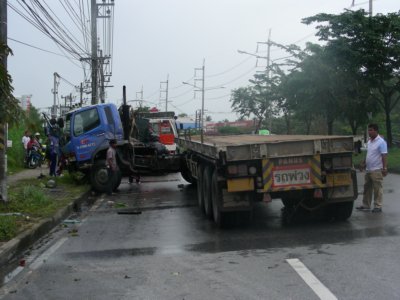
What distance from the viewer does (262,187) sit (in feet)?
27.7

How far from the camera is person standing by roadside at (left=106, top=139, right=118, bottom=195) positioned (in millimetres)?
14844

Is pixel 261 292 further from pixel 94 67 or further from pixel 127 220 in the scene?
pixel 94 67

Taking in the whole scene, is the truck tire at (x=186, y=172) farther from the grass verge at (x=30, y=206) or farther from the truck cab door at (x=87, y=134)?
the grass verge at (x=30, y=206)

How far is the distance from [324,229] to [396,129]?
162 ft

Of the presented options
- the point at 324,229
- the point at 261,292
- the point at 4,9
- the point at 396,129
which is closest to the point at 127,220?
the point at 324,229

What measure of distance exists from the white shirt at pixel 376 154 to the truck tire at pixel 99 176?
8021 millimetres

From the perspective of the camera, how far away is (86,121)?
15773 millimetres

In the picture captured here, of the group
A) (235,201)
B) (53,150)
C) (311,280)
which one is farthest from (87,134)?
(311,280)

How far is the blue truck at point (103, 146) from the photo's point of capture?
15680mm

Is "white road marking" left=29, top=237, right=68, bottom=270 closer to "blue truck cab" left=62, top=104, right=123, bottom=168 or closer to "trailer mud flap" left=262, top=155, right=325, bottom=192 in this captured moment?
"trailer mud flap" left=262, top=155, right=325, bottom=192

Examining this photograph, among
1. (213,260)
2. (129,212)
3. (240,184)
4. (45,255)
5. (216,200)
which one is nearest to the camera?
(213,260)

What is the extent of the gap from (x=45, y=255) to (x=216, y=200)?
2.90 meters

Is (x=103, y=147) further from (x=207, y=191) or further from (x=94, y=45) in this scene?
(x=94, y=45)

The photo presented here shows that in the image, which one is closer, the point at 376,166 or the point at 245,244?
the point at 245,244
